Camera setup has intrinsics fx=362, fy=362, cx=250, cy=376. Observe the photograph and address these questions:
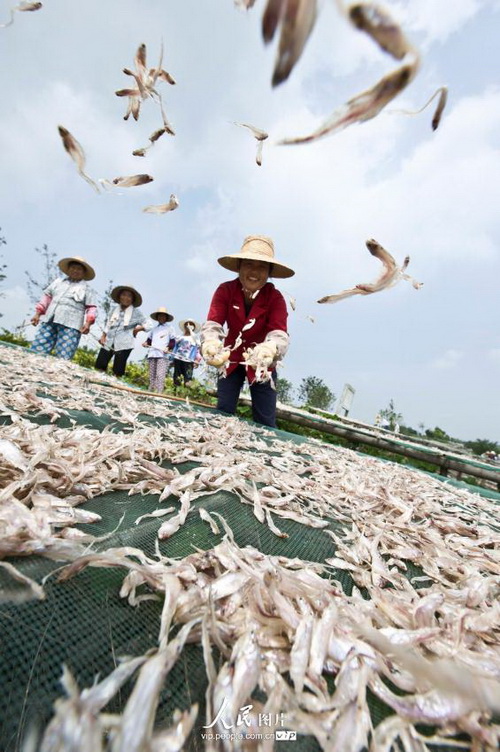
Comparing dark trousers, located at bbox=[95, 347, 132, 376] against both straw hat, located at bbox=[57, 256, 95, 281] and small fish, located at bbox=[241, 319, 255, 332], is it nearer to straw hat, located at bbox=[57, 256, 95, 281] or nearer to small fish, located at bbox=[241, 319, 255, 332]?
straw hat, located at bbox=[57, 256, 95, 281]

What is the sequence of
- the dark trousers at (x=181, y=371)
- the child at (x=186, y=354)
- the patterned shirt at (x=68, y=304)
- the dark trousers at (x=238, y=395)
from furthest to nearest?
the dark trousers at (x=181, y=371), the child at (x=186, y=354), the patterned shirt at (x=68, y=304), the dark trousers at (x=238, y=395)

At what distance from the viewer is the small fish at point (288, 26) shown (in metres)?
0.48

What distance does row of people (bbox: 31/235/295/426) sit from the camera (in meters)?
3.52

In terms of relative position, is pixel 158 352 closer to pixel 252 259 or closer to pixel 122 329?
pixel 122 329

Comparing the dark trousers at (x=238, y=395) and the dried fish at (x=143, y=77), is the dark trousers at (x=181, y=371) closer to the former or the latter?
the dark trousers at (x=238, y=395)

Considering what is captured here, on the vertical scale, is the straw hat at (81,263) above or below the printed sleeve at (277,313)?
above

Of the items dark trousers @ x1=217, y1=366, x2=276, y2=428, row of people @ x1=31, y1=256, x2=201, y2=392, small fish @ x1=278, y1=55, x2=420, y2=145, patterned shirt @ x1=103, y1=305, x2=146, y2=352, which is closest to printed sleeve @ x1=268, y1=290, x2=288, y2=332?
dark trousers @ x1=217, y1=366, x2=276, y2=428

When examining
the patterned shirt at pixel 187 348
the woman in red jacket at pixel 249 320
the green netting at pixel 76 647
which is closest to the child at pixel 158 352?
the patterned shirt at pixel 187 348

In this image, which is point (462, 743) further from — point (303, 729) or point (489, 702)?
point (303, 729)

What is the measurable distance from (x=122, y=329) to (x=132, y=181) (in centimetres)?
504

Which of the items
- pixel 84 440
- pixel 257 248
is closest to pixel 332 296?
pixel 84 440

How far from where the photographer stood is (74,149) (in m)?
1.40

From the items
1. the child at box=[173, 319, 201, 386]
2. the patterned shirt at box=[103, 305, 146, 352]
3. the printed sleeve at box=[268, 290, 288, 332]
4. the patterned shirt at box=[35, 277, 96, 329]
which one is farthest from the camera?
the child at box=[173, 319, 201, 386]

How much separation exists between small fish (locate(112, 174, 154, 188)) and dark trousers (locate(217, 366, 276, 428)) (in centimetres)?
254
